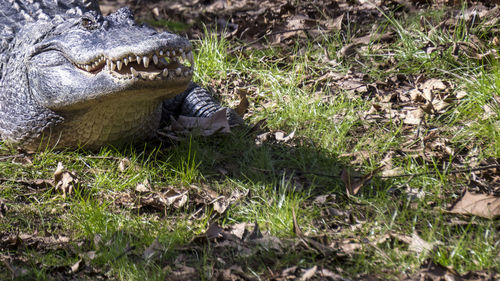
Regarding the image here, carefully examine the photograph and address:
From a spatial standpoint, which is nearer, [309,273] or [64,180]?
[309,273]

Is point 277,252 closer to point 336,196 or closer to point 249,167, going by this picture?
point 336,196

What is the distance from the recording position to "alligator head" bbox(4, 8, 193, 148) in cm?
368

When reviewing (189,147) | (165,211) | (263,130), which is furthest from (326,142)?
(165,211)

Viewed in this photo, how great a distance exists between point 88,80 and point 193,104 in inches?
54.1

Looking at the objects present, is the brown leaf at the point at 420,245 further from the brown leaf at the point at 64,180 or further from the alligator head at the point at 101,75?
the brown leaf at the point at 64,180

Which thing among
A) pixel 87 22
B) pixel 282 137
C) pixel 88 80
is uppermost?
pixel 87 22

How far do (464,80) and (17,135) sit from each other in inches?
138

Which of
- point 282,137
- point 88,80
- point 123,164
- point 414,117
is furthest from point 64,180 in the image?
point 414,117

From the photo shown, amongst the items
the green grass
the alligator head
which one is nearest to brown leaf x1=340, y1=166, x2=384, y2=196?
the green grass

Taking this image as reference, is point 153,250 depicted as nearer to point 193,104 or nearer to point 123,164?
point 123,164

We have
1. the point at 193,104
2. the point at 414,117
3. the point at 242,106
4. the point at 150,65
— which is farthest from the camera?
the point at 193,104

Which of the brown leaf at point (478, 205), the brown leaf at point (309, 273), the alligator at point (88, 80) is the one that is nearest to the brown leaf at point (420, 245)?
the brown leaf at point (478, 205)

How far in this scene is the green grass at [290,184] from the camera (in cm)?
307

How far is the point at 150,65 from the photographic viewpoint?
12.3 ft
